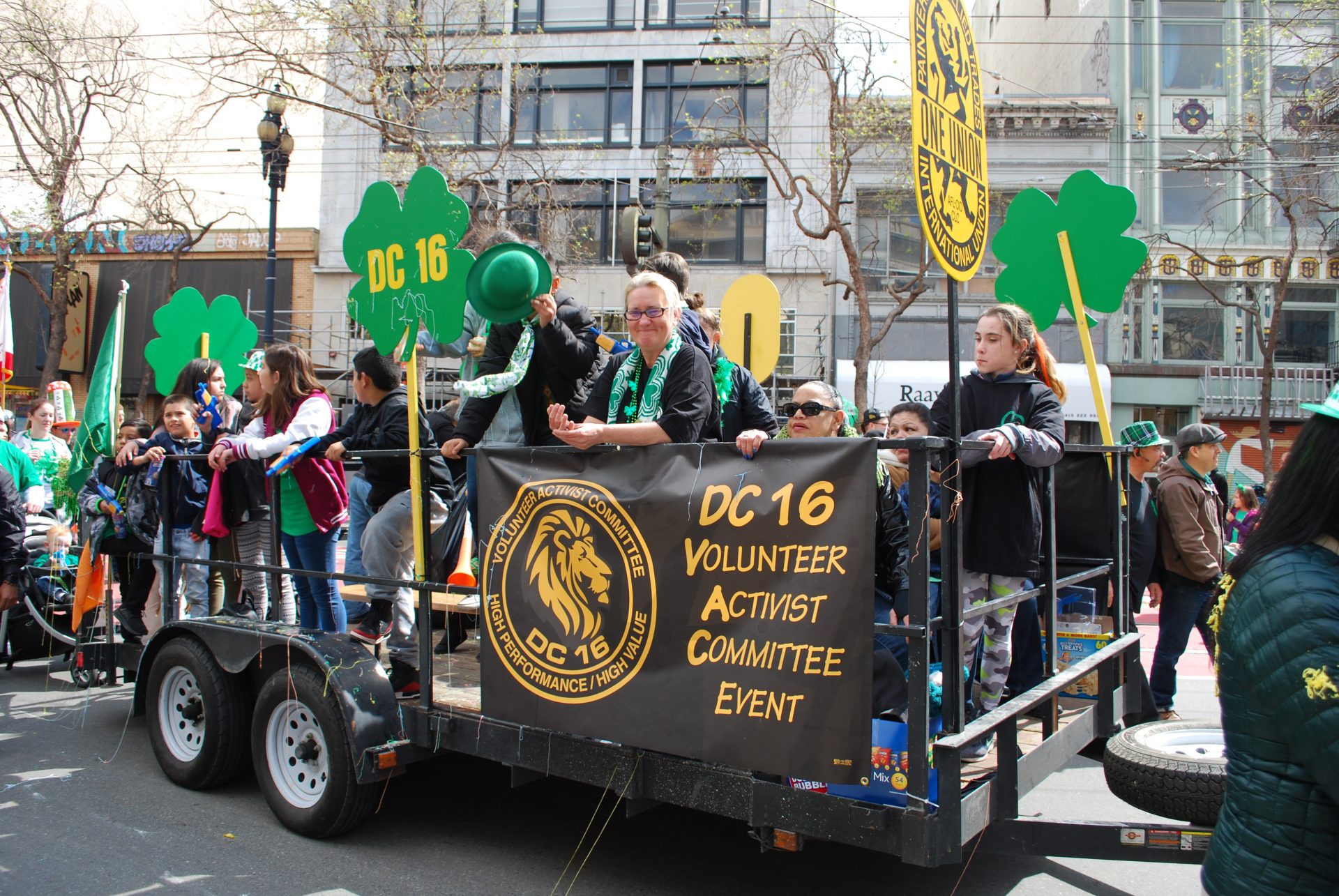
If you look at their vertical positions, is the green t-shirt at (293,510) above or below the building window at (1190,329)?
below

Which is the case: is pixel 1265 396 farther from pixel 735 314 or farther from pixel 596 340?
pixel 596 340

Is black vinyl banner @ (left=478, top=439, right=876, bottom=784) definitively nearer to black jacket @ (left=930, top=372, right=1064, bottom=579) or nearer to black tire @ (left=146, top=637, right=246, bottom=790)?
black jacket @ (left=930, top=372, right=1064, bottom=579)

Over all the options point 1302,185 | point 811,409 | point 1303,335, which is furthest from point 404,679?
point 1303,335

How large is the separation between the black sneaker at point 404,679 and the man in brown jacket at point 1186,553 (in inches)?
179

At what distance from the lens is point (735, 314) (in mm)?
7156

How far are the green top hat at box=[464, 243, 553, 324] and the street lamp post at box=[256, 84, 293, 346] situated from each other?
35.9 ft

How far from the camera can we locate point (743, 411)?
4.23 m

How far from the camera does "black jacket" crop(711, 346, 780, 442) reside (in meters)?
4.20

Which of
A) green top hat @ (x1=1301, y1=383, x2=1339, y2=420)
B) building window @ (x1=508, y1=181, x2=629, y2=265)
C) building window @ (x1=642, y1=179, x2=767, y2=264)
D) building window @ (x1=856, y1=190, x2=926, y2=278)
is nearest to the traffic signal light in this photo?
building window @ (x1=508, y1=181, x2=629, y2=265)

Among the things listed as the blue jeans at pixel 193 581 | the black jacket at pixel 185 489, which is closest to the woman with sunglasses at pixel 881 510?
the black jacket at pixel 185 489

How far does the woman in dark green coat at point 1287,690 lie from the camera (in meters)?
1.77

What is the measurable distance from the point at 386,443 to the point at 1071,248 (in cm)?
360

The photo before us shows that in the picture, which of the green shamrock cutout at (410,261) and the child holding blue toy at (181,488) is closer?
the green shamrock cutout at (410,261)

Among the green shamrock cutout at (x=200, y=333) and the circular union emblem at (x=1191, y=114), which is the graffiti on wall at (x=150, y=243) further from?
the circular union emblem at (x=1191, y=114)
